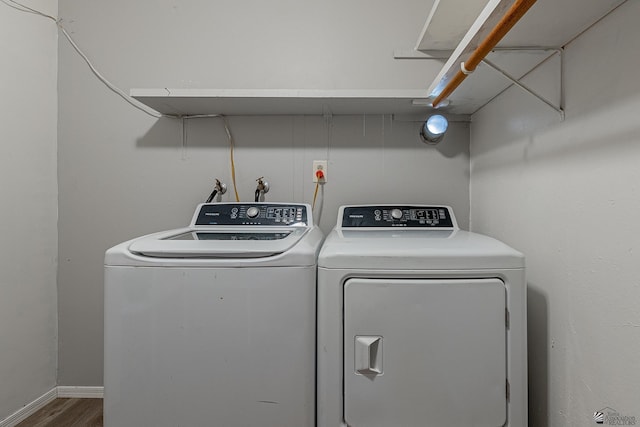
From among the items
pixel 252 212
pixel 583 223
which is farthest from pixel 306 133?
pixel 583 223

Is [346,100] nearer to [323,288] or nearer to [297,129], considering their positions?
[297,129]

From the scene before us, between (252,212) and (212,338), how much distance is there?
70 centimetres

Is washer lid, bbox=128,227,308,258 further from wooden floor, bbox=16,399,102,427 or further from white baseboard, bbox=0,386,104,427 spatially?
white baseboard, bbox=0,386,104,427

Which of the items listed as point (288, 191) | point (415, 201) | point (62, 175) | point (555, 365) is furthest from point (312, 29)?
point (555, 365)

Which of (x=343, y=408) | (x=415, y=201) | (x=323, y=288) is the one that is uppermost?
(x=415, y=201)

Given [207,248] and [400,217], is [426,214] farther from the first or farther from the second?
[207,248]

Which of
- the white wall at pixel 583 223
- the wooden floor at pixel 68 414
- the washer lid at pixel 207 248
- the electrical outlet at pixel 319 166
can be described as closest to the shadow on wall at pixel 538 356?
the white wall at pixel 583 223

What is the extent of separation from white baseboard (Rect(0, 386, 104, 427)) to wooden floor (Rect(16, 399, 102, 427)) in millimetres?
20

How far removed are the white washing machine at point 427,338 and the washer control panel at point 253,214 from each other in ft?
2.09

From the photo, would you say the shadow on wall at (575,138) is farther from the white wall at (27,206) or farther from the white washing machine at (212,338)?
the white wall at (27,206)

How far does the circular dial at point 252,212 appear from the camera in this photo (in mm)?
1582

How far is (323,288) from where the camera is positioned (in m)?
0.99

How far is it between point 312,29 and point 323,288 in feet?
4.70

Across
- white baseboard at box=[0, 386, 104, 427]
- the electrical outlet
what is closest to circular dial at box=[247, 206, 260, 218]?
the electrical outlet
